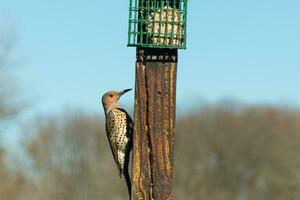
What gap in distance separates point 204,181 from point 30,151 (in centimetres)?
865

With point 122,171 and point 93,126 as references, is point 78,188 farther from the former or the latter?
point 122,171

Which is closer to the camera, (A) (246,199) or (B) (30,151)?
(B) (30,151)

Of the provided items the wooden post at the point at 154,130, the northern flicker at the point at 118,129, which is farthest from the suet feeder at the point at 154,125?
the northern flicker at the point at 118,129

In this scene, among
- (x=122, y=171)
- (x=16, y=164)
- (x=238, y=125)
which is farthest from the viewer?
(x=238, y=125)

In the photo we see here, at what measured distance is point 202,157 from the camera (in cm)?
5916

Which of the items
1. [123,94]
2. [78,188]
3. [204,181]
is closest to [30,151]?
[78,188]

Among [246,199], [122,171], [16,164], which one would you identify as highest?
[122,171]

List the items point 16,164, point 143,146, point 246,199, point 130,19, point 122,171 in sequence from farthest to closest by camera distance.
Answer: point 246,199 → point 16,164 → point 122,171 → point 130,19 → point 143,146

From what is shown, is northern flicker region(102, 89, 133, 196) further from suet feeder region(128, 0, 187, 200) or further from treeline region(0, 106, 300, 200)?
treeline region(0, 106, 300, 200)

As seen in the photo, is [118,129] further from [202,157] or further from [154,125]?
[202,157]

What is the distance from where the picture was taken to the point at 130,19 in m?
8.92

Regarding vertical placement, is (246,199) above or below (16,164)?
below

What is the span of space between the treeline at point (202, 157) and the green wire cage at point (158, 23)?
37321 millimetres

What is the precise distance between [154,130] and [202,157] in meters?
51.0
